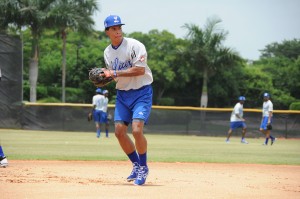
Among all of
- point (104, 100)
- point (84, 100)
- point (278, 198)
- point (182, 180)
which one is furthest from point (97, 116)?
point (84, 100)

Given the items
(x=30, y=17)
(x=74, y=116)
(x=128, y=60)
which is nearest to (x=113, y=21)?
(x=128, y=60)

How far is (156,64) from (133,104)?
48603 millimetres

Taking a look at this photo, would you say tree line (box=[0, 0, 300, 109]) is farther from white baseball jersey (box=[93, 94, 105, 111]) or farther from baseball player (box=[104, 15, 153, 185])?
baseball player (box=[104, 15, 153, 185])

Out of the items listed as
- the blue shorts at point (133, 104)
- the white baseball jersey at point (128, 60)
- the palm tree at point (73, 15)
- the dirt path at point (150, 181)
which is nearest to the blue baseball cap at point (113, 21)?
the white baseball jersey at point (128, 60)

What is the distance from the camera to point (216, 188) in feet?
28.7

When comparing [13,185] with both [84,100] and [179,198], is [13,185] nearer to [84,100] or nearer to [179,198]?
[179,198]

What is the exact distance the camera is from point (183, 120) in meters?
33.2

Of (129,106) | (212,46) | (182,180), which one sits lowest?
(182,180)

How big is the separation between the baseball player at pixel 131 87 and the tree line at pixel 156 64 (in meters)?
30.5

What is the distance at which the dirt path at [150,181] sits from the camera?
7.87 m

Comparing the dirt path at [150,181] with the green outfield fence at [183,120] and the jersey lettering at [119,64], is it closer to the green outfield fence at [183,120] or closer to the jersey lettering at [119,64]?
the jersey lettering at [119,64]

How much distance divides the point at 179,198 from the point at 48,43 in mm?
54845

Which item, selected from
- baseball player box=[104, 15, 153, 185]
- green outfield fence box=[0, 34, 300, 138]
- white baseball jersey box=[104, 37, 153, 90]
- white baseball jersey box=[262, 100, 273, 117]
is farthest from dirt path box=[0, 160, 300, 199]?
green outfield fence box=[0, 34, 300, 138]

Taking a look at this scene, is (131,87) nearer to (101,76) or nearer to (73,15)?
(101,76)
